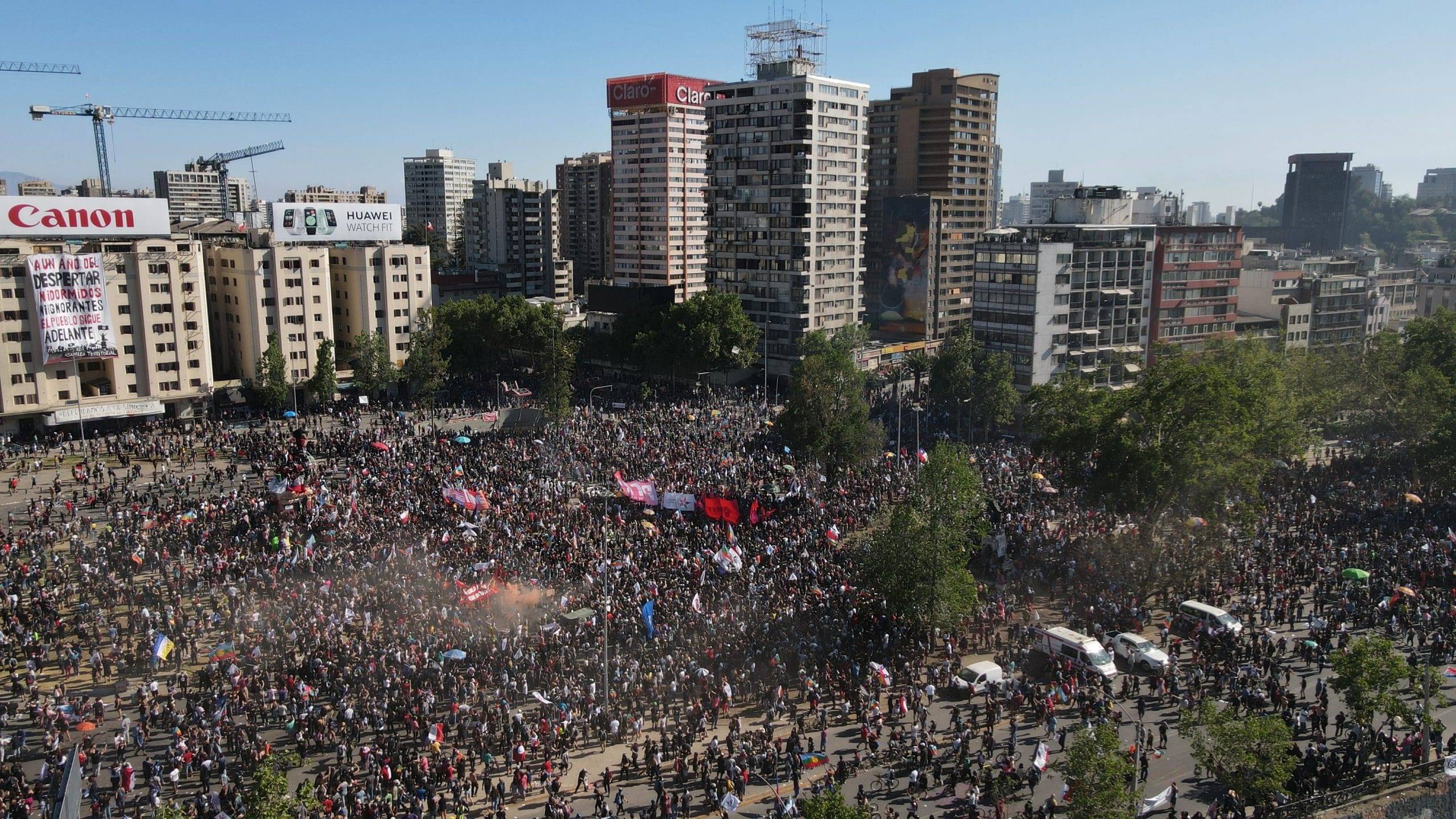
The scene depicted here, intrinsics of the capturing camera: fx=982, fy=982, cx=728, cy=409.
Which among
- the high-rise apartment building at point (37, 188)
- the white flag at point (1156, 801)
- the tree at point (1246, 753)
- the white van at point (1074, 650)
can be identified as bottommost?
the white flag at point (1156, 801)

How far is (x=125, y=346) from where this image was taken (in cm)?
6122

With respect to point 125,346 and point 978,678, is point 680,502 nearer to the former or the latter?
point 978,678

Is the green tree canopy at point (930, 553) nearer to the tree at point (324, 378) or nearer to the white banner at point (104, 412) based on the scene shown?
the tree at point (324, 378)

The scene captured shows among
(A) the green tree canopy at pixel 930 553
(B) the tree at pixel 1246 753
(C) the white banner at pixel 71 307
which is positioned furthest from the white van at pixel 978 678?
(C) the white banner at pixel 71 307

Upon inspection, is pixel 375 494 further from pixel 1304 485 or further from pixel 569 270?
pixel 569 270

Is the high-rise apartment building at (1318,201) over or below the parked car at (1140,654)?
over

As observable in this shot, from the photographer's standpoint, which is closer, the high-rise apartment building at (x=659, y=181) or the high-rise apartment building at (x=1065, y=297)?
the high-rise apartment building at (x=1065, y=297)

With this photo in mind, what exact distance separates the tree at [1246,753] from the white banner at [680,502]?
76.2ft

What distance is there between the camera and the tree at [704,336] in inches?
2933

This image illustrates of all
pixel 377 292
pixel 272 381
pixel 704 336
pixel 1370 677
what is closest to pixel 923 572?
pixel 1370 677

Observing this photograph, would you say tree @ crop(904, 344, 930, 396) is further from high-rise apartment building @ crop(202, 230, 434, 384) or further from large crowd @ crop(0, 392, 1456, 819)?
high-rise apartment building @ crop(202, 230, 434, 384)

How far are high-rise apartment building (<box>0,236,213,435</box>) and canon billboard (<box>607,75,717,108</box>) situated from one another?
2142 inches

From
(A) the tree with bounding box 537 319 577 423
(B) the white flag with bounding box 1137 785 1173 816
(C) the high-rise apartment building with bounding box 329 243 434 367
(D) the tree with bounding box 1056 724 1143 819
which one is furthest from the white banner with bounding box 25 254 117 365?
(B) the white flag with bounding box 1137 785 1173 816

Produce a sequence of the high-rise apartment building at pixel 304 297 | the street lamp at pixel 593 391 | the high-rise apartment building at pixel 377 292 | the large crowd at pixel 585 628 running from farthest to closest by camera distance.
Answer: the high-rise apartment building at pixel 377 292, the street lamp at pixel 593 391, the high-rise apartment building at pixel 304 297, the large crowd at pixel 585 628
